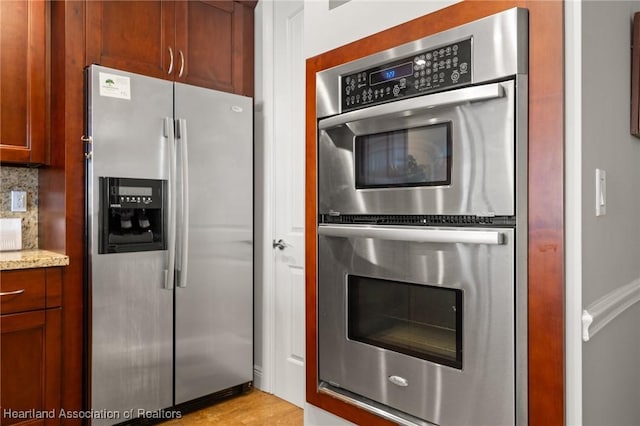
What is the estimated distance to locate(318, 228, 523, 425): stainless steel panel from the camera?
3.58 ft

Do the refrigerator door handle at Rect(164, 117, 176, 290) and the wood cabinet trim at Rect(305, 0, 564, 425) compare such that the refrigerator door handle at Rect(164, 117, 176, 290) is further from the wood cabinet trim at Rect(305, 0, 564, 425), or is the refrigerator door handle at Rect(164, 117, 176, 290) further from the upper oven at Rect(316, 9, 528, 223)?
the wood cabinet trim at Rect(305, 0, 564, 425)

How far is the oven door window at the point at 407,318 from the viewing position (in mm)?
1208

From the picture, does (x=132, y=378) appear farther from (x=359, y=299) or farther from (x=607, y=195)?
(x=607, y=195)

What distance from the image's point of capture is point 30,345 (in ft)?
6.54

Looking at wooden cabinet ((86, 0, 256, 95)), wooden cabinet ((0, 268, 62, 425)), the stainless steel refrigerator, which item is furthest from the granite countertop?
wooden cabinet ((86, 0, 256, 95))

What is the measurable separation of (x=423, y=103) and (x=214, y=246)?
1679 millimetres

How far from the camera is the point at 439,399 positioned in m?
1.21

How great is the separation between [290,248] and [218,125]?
83 centimetres

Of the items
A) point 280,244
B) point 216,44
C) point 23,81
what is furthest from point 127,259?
point 216,44

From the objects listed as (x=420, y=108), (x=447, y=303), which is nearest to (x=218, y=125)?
(x=420, y=108)

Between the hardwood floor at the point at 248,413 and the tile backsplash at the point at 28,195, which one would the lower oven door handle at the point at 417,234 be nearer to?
the hardwood floor at the point at 248,413

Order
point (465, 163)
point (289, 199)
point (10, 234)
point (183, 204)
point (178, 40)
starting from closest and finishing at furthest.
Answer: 1. point (465, 163)
2. point (10, 234)
3. point (183, 204)
4. point (178, 40)
5. point (289, 199)

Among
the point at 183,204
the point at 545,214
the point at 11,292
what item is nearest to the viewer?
the point at 545,214

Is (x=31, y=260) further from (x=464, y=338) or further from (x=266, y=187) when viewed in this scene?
(x=464, y=338)
